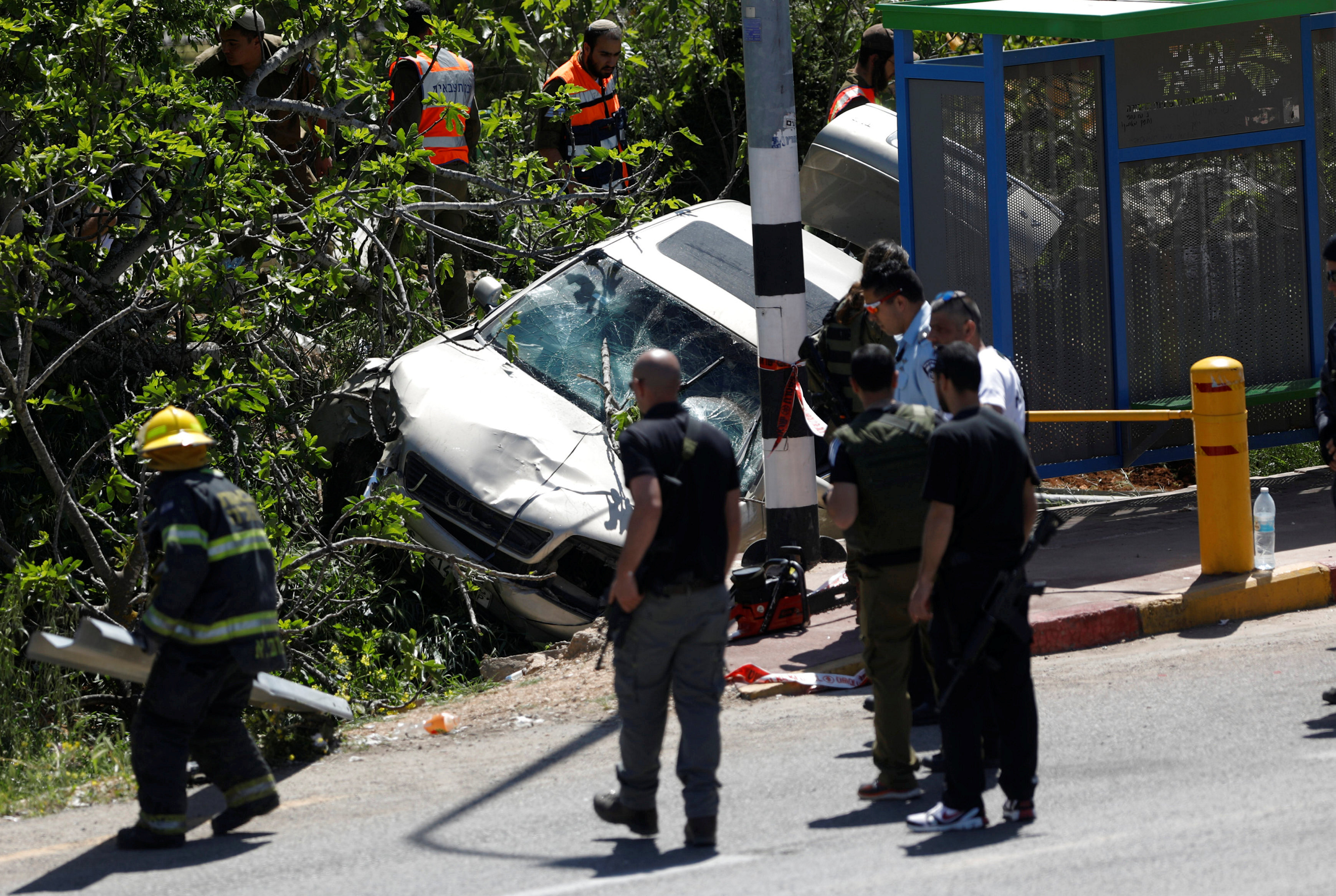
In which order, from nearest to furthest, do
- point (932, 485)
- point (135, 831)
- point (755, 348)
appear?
point (932, 485)
point (135, 831)
point (755, 348)

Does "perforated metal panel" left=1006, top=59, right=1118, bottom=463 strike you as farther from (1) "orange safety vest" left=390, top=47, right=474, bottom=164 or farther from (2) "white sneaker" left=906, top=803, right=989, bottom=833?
(2) "white sneaker" left=906, top=803, right=989, bottom=833

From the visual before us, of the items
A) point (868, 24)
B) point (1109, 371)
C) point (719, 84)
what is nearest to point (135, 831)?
point (1109, 371)

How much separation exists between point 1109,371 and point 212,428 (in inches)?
208

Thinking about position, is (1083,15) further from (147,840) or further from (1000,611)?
(147,840)

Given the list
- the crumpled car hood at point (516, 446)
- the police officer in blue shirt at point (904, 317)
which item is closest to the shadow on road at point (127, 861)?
the crumpled car hood at point (516, 446)

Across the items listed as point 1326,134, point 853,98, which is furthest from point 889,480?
point 853,98

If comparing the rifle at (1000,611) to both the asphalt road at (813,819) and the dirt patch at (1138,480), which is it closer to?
Result: the asphalt road at (813,819)

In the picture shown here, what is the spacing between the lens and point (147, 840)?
536 centimetres

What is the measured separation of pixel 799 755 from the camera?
5.97 meters

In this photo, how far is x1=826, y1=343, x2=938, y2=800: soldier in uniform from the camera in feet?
17.2

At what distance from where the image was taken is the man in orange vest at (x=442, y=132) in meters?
9.99

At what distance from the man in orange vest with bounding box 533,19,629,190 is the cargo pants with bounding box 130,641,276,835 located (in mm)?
5858

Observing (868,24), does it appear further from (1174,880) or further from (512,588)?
(1174,880)

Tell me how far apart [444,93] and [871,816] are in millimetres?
6662
